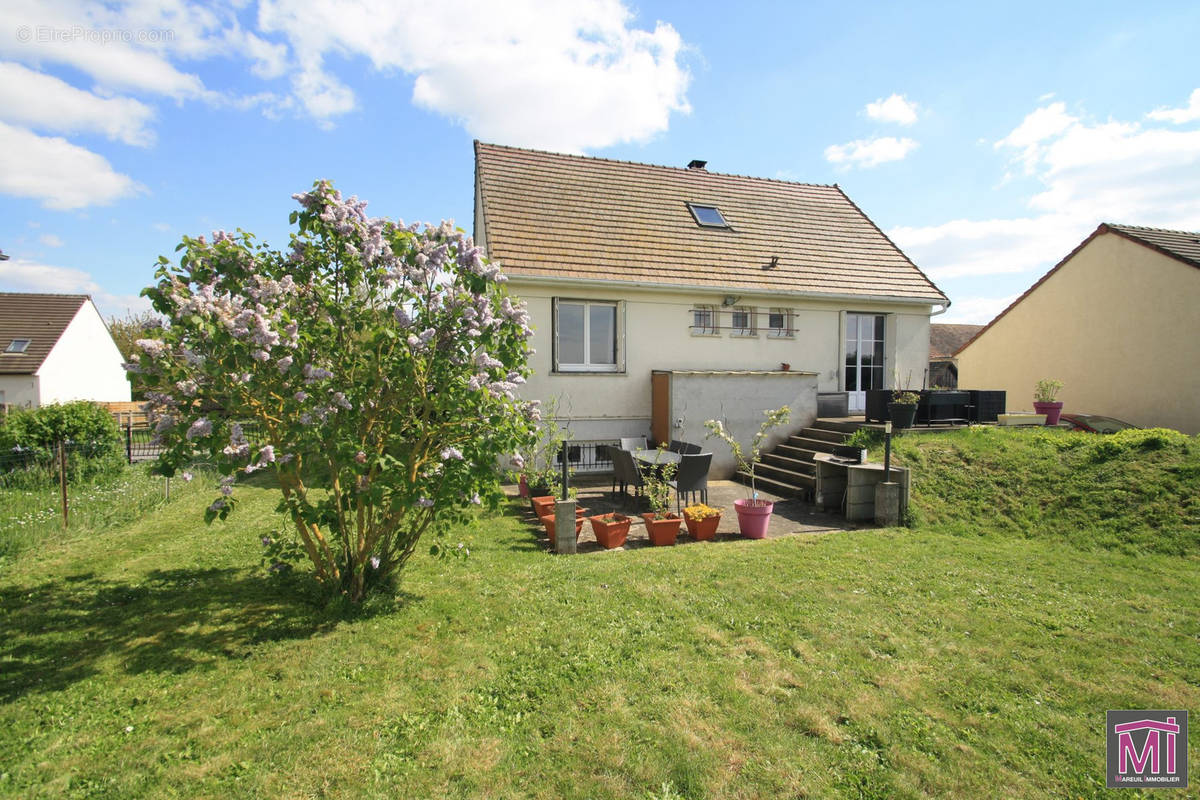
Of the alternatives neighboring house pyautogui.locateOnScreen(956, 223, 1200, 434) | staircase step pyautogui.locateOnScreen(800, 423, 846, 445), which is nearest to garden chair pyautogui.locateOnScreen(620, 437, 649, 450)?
staircase step pyautogui.locateOnScreen(800, 423, 846, 445)

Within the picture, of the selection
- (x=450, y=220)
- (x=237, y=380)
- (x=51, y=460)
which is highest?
(x=450, y=220)

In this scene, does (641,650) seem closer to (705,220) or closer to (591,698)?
(591,698)

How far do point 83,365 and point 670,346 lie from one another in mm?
32371

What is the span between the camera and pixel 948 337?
35500 millimetres

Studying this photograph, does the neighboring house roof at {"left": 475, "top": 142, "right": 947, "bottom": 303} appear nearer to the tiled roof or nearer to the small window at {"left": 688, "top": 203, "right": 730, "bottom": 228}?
the small window at {"left": 688, "top": 203, "right": 730, "bottom": 228}

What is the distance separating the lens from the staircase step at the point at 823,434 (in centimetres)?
1105

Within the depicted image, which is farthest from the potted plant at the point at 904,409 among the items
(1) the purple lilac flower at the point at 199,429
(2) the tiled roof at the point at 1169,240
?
(1) the purple lilac flower at the point at 199,429

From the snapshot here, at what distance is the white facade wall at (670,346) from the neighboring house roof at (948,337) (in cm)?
2265

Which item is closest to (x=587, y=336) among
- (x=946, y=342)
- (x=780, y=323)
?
(x=780, y=323)

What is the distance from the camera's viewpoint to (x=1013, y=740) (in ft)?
10.0

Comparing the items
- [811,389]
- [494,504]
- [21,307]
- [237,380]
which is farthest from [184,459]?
[21,307]

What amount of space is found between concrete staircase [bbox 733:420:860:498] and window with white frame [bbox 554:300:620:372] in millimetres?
3776

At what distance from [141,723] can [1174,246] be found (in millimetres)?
22320

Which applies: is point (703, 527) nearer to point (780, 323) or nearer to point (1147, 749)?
point (1147, 749)
